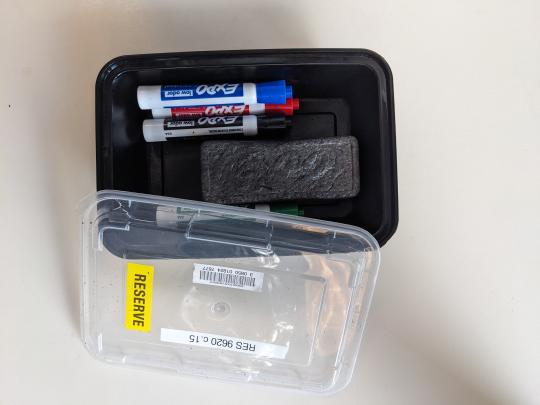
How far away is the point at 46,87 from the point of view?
0.65 meters

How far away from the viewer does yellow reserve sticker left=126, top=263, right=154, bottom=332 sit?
574mm

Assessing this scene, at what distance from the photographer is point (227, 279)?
1.90 feet

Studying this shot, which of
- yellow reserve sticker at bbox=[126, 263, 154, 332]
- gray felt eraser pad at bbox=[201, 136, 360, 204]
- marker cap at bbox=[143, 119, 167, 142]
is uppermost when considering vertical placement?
marker cap at bbox=[143, 119, 167, 142]

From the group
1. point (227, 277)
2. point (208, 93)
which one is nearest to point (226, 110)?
point (208, 93)

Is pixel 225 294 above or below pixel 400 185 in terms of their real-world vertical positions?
below

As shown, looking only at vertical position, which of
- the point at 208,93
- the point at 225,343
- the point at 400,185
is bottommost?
the point at 225,343

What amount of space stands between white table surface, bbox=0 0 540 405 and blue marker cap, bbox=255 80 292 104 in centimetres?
10

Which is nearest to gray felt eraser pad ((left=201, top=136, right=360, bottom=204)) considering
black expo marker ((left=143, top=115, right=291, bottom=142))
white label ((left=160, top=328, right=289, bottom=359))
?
black expo marker ((left=143, top=115, right=291, bottom=142))

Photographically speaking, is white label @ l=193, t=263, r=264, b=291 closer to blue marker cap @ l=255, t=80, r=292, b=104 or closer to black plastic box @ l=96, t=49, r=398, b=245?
black plastic box @ l=96, t=49, r=398, b=245

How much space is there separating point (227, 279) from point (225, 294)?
3cm

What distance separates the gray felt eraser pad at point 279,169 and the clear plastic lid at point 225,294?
1.8 inches

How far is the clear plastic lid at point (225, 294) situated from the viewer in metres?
0.57

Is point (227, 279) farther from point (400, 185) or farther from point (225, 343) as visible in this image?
point (400, 185)

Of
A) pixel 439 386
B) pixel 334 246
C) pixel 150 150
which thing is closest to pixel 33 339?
pixel 150 150
